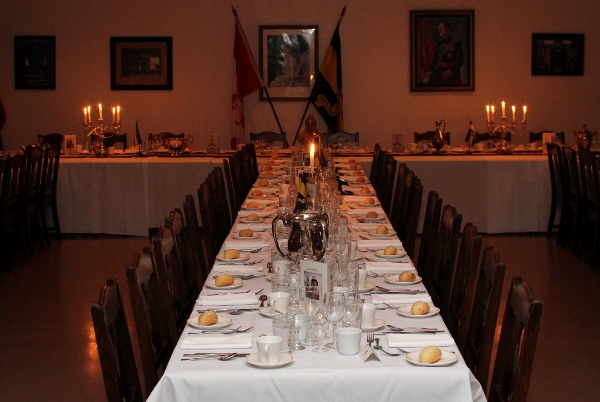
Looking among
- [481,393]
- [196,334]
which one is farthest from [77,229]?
[481,393]

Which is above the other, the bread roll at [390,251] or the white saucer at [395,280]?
the bread roll at [390,251]

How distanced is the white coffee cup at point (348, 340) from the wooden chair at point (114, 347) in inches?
27.9

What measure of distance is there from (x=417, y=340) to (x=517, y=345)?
32 centimetres

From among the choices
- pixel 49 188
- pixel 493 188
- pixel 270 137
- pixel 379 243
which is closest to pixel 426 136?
pixel 270 137

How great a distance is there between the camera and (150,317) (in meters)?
3.64

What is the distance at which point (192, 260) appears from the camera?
498 centimetres

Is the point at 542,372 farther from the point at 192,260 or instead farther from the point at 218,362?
the point at 218,362

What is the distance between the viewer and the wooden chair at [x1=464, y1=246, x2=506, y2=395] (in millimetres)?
3234

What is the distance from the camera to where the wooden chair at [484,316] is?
3234 mm

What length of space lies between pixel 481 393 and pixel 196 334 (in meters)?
0.99

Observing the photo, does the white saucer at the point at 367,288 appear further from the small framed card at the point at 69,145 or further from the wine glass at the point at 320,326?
the small framed card at the point at 69,145

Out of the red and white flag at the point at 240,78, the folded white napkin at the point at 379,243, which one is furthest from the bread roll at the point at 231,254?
the red and white flag at the point at 240,78

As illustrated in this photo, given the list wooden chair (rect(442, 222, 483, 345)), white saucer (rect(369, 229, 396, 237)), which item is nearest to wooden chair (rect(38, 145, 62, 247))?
white saucer (rect(369, 229, 396, 237))

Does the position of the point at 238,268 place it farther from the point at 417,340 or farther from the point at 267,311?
the point at 417,340
